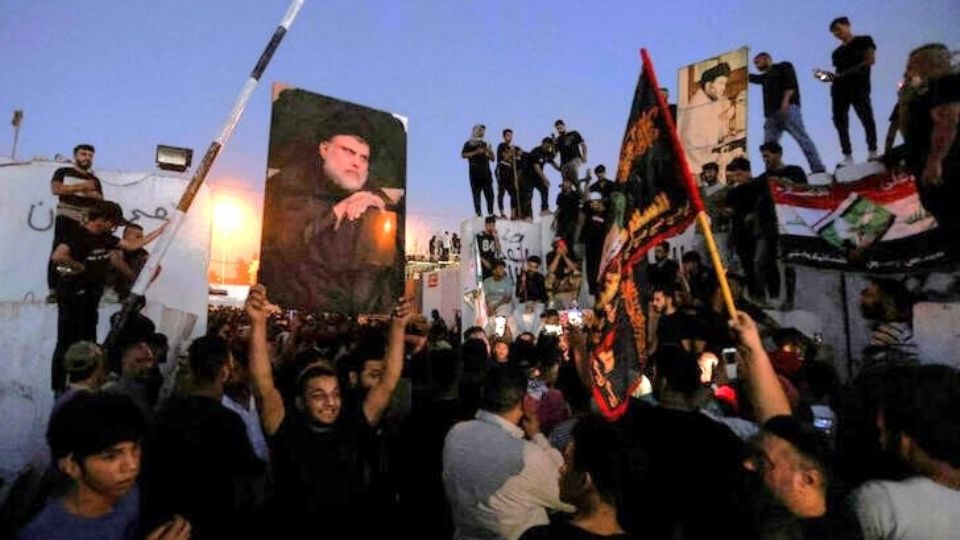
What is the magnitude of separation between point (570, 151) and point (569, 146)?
0.43 ft

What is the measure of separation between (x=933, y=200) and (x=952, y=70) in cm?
157

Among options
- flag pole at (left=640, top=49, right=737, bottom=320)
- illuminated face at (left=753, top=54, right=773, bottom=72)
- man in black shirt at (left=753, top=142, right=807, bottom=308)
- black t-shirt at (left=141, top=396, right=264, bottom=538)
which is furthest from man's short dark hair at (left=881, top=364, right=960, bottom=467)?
illuminated face at (left=753, top=54, right=773, bottom=72)

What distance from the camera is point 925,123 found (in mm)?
6711

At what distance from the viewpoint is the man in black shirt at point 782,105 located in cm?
1068

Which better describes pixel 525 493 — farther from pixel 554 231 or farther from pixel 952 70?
pixel 554 231

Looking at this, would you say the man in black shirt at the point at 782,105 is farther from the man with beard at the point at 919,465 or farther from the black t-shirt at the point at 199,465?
the black t-shirt at the point at 199,465

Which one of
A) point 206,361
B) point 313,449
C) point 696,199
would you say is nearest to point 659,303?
point 696,199

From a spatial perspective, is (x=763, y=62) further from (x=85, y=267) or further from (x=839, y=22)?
(x=85, y=267)

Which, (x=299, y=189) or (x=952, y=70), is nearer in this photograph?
(x=299, y=189)

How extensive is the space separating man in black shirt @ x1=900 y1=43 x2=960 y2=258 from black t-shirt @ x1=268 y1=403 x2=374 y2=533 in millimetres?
6376

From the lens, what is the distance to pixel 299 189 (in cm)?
445

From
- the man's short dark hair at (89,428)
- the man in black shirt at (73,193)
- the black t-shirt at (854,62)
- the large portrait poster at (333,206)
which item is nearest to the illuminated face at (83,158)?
the man in black shirt at (73,193)

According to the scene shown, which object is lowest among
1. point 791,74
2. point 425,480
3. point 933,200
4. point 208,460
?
point 425,480

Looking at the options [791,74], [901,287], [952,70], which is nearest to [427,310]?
[791,74]
